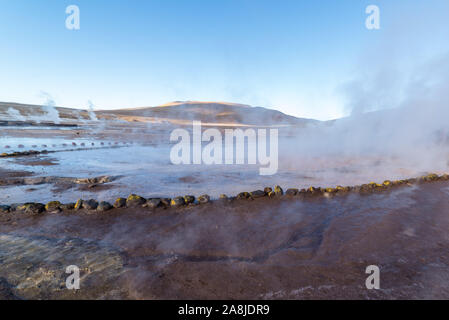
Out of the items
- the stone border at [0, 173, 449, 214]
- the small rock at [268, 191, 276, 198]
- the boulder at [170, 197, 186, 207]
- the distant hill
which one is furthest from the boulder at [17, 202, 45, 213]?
the distant hill

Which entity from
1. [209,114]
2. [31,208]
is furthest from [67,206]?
[209,114]

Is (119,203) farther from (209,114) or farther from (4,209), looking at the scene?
(209,114)

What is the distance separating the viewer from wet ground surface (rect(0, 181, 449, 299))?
2.20 metres

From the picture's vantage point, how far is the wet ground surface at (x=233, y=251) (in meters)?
2.20

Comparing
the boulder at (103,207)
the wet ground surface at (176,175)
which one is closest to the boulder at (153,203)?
the boulder at (103,207)

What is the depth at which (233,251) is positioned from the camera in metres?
2.89

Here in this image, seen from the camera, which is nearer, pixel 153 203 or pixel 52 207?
pixel 52 207

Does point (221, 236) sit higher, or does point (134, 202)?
point (134, 202)

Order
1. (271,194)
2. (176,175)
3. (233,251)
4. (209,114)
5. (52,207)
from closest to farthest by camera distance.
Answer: (233,251), (52,207), (271,194), (176,175), (209,114)

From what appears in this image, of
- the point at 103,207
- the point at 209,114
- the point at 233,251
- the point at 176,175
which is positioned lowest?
the point at 233,251

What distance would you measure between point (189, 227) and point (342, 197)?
3.34m

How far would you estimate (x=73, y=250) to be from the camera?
287cm
